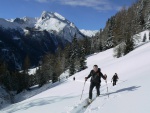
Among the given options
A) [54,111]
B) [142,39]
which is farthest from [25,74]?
[54,111]

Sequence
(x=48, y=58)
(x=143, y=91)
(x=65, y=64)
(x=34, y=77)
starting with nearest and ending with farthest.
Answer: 1. (x=143, y=91)
2. (x=65, y=64)
3. (x=48, y=58)
4. (x=34, y=77)

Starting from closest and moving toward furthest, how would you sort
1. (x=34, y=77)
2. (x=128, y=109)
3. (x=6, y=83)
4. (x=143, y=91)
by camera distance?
(x=128, y=109), (x=143, y=91), (x=6, y=83), (x=34, y=77)

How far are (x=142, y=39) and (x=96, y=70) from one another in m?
82.5

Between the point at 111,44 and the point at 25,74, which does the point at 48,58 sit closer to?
the point at 25,74

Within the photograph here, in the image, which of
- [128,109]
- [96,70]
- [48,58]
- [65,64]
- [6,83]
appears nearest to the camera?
[128,109]

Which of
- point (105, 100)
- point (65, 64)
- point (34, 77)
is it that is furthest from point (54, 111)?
point (34, 77)

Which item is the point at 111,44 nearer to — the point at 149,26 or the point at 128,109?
the point at 149,26

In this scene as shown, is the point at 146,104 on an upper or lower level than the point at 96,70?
lower

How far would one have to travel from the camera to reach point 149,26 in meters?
94.9

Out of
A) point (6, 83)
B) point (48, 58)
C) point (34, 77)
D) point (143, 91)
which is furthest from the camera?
point (34, 77)

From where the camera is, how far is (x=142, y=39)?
9594 cm

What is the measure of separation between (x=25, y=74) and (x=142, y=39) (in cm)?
4379

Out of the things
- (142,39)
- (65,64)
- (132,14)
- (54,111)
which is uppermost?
(132,14)

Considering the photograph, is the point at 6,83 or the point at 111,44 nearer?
the point at 6,83
